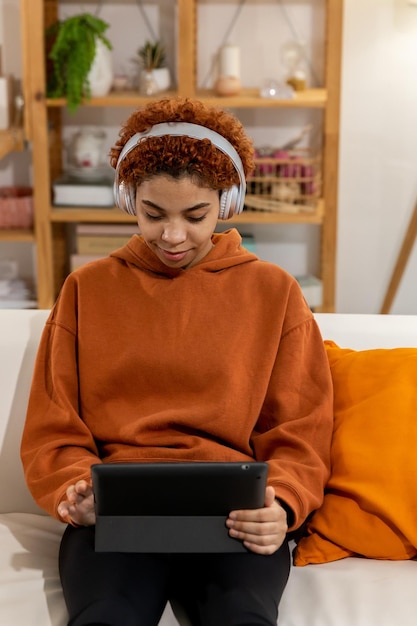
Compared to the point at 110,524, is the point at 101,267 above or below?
above

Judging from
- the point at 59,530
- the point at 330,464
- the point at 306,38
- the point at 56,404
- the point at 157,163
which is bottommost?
the point at 59,530

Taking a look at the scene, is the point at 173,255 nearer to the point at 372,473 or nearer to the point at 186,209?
the point at 186,209

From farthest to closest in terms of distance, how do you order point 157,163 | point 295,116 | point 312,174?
1. point 295,116
2. point 312,174
3. point 157,163

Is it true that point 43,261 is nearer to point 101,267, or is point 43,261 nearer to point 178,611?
point 101,267

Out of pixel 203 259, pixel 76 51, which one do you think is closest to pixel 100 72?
pixel 76 51

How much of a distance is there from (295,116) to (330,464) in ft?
8.38

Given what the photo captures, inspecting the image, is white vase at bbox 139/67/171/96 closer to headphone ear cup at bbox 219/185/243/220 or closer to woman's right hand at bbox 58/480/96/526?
headphone ear cup at bbox 219/185/243/220

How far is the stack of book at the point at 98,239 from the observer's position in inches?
147

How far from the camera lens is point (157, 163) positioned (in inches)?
57.4

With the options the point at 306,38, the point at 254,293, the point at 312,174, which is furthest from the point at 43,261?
the point at 254,293

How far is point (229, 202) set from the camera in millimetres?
1538

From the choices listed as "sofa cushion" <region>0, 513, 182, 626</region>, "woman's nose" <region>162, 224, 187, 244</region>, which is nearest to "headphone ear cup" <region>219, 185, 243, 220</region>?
"woman's nose" <region>162, 224, 187, 244</region>

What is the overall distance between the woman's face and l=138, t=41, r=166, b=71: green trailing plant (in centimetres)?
233

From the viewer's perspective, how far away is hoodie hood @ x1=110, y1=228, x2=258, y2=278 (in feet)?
5.20
